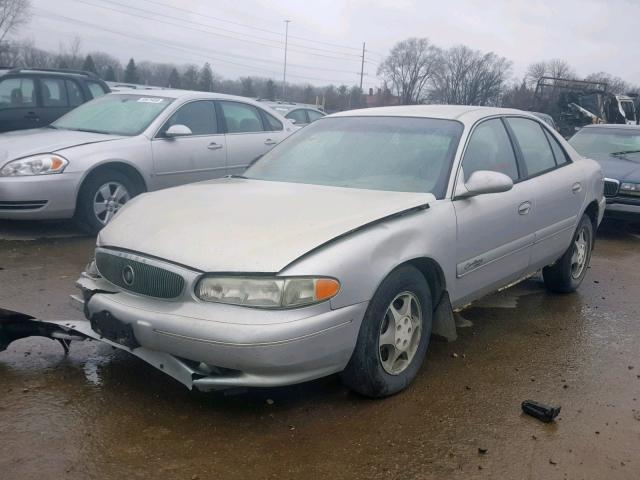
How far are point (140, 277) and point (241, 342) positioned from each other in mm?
672

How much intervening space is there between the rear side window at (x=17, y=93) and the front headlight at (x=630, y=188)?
8017 millimetres

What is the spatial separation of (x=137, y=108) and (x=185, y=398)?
16.1ft

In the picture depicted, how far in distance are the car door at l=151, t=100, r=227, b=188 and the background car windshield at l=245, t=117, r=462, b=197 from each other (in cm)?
273

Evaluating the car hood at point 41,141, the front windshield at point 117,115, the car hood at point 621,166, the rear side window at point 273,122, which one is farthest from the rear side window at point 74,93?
the car hood at point 621,166

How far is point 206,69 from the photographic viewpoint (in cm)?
4984

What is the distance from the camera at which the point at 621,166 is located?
912 cm

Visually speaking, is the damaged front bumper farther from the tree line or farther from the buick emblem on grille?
the tree line

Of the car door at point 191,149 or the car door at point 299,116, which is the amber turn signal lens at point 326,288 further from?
the car door at point 299,116

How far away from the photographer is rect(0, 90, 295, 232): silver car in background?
6.30 meters

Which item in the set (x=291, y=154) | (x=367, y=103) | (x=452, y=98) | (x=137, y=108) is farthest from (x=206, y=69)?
(x=291, y=154)

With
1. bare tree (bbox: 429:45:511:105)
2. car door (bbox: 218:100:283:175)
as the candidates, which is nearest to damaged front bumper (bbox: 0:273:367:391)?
car door (bbox: 218:100:283:175)

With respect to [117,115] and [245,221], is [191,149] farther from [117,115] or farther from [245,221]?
[245,221]

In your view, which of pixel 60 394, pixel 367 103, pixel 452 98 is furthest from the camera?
pixel 367 103

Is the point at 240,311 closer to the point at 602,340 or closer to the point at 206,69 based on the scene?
the point at 602,340
